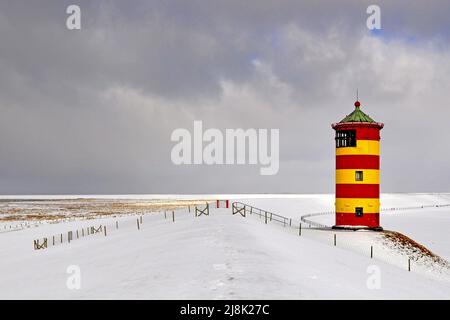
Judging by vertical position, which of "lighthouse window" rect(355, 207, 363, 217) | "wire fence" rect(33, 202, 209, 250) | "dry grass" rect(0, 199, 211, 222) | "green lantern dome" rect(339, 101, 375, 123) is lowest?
"dry grass" rect(0, 199, 211, 222)

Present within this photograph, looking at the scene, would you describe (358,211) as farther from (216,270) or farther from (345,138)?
(216,270)

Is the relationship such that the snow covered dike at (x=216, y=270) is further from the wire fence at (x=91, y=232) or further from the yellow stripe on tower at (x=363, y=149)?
the yellow stripe on tower at (x=363, y=149)

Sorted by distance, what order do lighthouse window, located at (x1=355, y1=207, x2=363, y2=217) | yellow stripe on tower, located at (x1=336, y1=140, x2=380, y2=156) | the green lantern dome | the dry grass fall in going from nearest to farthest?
yellow stripe on tower, located at (x1=336, y1=140, x2=380, y2=156)
the green lantern dome
lighthouse window, located at (x1=355, y1=207, x2=363, y2=217)
the dry grass

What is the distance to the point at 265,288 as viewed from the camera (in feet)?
39.4

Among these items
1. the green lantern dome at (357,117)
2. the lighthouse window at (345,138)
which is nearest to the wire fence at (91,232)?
the lighthouse window at (345,138)

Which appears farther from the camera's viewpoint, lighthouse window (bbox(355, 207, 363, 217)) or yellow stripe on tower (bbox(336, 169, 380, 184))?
lighthouse window (bbox(355, 207, 363, 217))

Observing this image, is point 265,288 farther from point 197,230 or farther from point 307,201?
point 307,201

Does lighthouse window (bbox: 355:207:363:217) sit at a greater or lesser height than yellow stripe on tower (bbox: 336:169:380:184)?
lesser

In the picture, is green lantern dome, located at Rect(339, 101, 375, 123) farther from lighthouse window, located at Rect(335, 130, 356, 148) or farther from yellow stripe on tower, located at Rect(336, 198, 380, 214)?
yellow stripe on tower, located at Rect(336, 198, 380, 214)

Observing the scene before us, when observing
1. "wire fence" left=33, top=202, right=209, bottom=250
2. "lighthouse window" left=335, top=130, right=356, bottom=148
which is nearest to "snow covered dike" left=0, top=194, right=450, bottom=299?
"wire fence" left=33, top=202, right=209, bottom=250

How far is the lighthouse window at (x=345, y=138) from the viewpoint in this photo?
35125mm

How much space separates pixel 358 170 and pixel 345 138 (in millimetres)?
2776

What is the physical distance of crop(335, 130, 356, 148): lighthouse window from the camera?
115 feet
